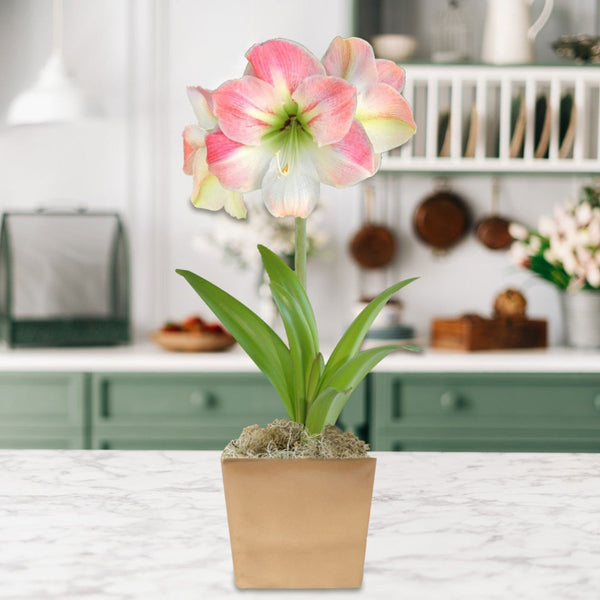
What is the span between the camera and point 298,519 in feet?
Result: 2.43

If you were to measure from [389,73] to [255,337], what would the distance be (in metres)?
0.27

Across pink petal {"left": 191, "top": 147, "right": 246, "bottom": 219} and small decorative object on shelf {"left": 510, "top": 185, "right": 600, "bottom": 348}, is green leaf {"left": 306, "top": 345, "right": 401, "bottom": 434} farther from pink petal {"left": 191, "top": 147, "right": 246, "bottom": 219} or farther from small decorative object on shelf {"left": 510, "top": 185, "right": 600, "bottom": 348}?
small decorative object on shelf {"left": 510, "top": 185, "right": 600, "bottom": 348}

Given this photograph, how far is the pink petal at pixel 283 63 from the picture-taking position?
0.67m

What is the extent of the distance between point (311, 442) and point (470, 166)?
230 cm

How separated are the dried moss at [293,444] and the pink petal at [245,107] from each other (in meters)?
0.26

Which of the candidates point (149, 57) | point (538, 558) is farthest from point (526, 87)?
point (538, 558)

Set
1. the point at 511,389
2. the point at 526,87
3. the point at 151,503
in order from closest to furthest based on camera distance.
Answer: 1. the point at 151,503
2. the point at 511,389
3. the point at 526,87

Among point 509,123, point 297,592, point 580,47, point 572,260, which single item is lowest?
point 297,592

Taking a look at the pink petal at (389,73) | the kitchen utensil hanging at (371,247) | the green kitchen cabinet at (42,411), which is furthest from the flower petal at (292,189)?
the kitchen utensil hanging at (371,247)

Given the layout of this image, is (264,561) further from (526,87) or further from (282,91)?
(526,87)

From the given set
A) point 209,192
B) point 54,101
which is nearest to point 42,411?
point 54,101

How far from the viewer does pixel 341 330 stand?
320 cm

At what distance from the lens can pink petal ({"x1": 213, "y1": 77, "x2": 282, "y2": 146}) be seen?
26.6 inches

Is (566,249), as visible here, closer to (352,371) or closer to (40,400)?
(40,400)
